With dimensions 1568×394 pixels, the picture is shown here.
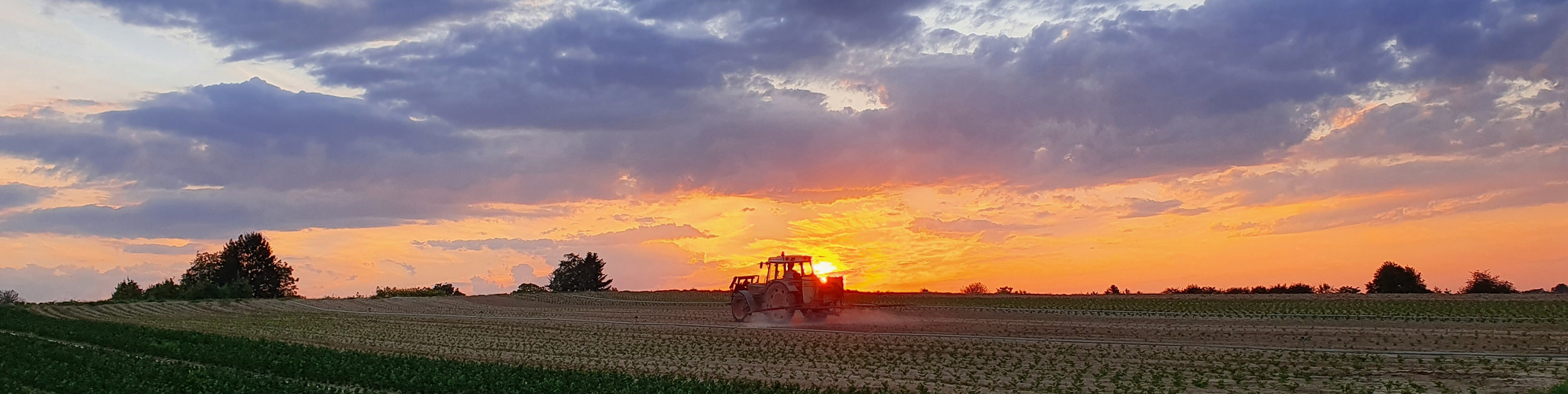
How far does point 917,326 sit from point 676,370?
14463 millimetres

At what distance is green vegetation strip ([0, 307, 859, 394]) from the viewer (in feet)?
58.6

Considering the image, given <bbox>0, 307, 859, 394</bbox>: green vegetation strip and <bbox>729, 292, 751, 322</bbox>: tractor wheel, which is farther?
<bbox>729, 292, 751, 322</bbox>: tractor wheel

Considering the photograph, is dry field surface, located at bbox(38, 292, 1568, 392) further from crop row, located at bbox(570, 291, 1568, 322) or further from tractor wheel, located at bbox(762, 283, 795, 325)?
tractor wheel, located at bbox(762, 283, 795, 325)

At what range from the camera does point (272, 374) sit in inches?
859

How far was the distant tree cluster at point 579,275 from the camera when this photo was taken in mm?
99875

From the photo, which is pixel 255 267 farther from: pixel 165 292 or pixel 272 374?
pixel 272 374

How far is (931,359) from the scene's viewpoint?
885 inches

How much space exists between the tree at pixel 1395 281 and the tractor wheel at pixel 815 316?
1496 inches

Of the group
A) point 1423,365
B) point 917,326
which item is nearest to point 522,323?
point 917,326

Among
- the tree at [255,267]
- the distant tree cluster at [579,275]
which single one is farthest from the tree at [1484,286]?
the tree at [255,267]

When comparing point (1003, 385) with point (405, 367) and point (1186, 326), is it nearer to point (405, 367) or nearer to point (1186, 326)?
point (405, 367)

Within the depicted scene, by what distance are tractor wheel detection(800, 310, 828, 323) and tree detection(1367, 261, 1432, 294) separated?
3800 cm

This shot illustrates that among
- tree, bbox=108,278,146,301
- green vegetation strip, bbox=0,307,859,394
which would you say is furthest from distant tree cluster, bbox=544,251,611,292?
green vegetation strip, bbox=0,307,859,394

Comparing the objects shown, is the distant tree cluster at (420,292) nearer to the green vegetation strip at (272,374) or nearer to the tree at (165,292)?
the tree at (165,292)
